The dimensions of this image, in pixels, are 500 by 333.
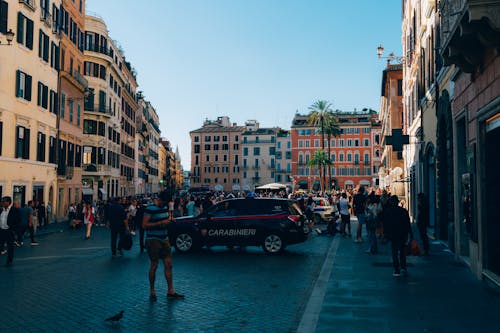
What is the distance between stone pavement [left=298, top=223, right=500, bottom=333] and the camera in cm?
720

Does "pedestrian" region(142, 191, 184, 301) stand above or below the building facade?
below

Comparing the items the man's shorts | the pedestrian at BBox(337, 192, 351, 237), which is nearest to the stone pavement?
the man's shorts

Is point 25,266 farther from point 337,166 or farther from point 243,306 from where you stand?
point 337,166

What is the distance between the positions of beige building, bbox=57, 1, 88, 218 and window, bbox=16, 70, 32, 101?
6402 millimetres

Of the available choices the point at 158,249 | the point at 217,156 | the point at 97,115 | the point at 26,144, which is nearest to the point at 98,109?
the point at 97,115

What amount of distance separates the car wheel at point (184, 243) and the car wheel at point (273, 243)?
7.87 ft

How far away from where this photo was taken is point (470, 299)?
8977mm

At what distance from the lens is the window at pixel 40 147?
32594 mm

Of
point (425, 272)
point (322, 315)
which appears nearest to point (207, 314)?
point (322, 315)

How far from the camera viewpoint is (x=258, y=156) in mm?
124375

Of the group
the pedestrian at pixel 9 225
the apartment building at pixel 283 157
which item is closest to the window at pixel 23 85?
the pedestrian at pixel 9 225

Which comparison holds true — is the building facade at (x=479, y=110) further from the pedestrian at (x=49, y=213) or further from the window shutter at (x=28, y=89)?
the pedestrian at (x=49, y=213)

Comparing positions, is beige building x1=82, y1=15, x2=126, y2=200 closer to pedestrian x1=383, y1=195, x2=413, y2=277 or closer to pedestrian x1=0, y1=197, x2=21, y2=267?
pedestrian x1=0, y1=197, x2=21, y2=267

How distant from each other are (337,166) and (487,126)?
98.3m
